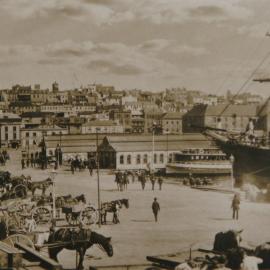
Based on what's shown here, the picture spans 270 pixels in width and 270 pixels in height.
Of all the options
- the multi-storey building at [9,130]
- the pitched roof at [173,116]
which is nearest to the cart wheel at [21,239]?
the multi-storey building at [9,130]

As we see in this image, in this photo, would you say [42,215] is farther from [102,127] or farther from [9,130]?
[102,127]

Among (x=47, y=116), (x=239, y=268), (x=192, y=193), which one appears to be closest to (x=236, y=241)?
(x=239, y=268)

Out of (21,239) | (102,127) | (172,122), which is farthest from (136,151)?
(172,122)

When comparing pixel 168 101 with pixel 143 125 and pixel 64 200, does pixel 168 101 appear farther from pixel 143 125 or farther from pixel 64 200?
pixel 64 200

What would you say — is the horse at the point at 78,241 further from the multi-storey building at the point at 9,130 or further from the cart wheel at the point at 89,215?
the multi-storey building at the point at 9,130

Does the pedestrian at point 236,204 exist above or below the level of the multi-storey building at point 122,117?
below

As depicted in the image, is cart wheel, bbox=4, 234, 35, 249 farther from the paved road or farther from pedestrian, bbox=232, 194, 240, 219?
pedestrian, bbox=232, 194, 240, 219
